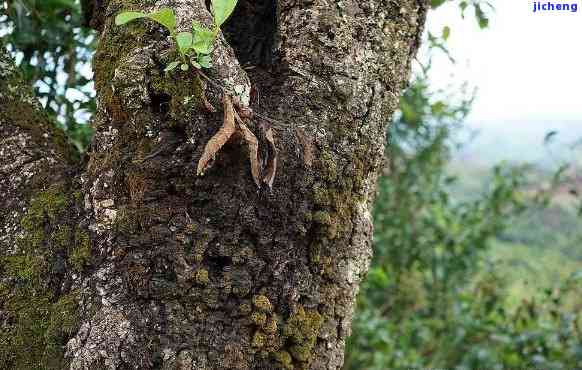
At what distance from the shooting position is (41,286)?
1229 mm

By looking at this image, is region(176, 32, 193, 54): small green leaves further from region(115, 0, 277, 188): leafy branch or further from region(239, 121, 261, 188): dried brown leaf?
region(239, 121, 261, 188): dried brown leaf

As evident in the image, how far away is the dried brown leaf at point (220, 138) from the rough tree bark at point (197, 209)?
5 centimetres

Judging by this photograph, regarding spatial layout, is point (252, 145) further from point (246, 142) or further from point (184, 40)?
point (184, 40)

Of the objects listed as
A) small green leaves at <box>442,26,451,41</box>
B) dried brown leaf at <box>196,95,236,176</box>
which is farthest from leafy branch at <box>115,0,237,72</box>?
small green leaves at <box>442,26,451,41</box>

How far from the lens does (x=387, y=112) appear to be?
135 centimetres

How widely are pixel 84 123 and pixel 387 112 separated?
1.18m

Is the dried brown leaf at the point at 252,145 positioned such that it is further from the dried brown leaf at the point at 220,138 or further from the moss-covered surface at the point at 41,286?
the moss-covered surface at the point at 41,286

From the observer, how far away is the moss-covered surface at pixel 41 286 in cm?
119

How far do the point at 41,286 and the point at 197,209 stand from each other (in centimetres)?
39

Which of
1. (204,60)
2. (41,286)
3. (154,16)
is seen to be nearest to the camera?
(154,16)

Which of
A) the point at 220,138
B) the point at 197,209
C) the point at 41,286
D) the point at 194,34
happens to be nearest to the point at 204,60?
the point at 194,34

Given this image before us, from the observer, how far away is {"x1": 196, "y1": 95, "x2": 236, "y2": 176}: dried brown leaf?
105 cm

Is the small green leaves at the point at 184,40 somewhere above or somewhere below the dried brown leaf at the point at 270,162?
above

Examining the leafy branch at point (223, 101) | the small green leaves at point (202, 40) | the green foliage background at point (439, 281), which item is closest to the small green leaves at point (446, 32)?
the green foliage background at point (439, 281)
